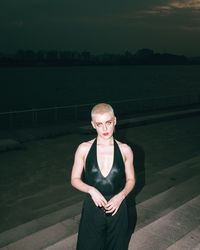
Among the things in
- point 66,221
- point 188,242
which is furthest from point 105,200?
point 66,221

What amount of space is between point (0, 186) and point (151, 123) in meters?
9.31

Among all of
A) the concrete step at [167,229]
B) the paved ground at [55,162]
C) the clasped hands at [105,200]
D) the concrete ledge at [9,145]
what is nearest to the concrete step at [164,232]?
the concrete step at [167,229]

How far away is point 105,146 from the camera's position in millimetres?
2818

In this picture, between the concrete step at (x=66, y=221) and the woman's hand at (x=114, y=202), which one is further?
the concrete step at (x=66, y=221)

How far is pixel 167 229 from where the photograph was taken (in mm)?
4203

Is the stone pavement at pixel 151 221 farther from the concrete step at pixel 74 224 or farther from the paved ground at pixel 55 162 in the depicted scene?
the paved ground at pixel 55 162

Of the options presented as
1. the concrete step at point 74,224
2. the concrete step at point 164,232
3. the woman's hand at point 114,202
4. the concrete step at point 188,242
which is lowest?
the concrete step at point 74,224

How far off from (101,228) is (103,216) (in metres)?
0.13

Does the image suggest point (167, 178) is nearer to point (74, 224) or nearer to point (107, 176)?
point (74, 224)

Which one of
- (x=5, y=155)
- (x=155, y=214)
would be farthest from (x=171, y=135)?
(x=155, y=214)

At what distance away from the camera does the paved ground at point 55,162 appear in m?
7.20

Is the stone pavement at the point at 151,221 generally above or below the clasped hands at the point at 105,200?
below

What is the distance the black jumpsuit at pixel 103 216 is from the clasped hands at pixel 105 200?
3.8 inches

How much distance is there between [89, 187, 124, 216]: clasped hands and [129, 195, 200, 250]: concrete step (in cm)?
133
